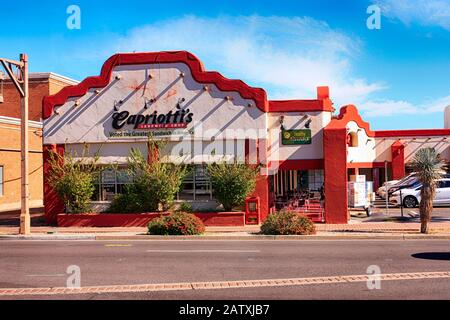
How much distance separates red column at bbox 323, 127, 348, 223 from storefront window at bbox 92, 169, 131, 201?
29.1 ft

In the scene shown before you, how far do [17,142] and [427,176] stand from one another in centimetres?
2537

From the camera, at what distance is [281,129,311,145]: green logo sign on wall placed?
73.5 feet

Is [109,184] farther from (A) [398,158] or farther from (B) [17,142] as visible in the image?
(A) [398,158]

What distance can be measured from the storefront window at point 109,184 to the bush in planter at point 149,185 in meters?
0.67

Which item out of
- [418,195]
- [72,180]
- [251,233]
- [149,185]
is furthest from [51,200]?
[418,195]

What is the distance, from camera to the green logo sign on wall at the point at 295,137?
2241 centimetres

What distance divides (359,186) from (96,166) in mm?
11646

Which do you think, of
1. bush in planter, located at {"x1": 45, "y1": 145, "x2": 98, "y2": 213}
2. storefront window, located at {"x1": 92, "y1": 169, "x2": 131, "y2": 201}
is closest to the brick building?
bush in planter, located at {"x1": 45, "y1": 145, "x2": 98, "y2": 213}

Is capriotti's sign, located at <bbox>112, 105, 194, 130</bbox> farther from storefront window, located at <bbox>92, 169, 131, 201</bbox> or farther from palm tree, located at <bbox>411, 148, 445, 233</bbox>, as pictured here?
palm tree, located at <bbox>411, 148, 445, 233</bbox>

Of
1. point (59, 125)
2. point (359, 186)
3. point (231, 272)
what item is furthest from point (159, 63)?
point (231, 272)

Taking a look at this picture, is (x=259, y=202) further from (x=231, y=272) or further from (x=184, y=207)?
(x=231, y=272)

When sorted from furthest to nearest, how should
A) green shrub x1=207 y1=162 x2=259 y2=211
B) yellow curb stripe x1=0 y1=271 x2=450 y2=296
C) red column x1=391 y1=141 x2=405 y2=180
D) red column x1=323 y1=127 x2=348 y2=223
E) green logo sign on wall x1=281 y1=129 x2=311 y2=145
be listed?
red column x1=391 y1=141 x2=405 y2=180 < green logo sign on wall x1=281 y1=129 x2=311 y2=145 < red column x1=323 y1=127 x2=348 y2=223 < green shrub x1=207 y1=162 x2=259 y2=211 < yellow curb stripe x1=0 y1=271 x2=450 y2=296

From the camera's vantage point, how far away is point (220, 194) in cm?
2144
